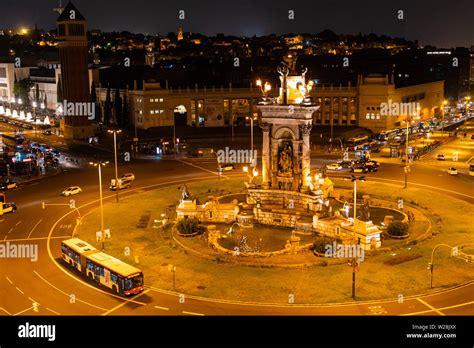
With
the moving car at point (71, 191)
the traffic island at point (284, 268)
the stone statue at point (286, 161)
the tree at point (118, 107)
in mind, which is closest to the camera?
the traffic island at point (284, 268)

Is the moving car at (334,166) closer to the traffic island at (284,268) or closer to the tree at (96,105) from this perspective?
the traffic island at (284,268)

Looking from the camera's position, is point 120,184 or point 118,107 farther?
point 118,107

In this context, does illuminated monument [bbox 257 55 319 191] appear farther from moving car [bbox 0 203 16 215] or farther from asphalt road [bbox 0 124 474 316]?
moving car [bbox 0 203 16 215]

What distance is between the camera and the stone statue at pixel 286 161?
6369 cm

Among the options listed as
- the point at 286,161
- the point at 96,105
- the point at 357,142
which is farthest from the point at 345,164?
the point at 96,105

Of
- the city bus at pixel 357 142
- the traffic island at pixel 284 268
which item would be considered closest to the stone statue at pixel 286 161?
the traffic island at pixel 284 268

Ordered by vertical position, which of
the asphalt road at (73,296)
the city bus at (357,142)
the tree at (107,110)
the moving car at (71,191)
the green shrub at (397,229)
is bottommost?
the asphalt road at (73,296)

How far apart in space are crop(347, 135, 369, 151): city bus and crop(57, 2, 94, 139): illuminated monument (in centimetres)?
6343

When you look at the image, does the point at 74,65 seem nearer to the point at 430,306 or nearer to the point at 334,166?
the point at 334,166

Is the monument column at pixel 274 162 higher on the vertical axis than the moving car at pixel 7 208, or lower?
higher

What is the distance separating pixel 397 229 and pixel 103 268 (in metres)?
28.4

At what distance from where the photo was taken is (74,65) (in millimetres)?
137750

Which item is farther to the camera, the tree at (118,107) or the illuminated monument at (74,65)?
the tree at (118,107)

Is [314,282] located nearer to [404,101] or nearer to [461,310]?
[461,310]
